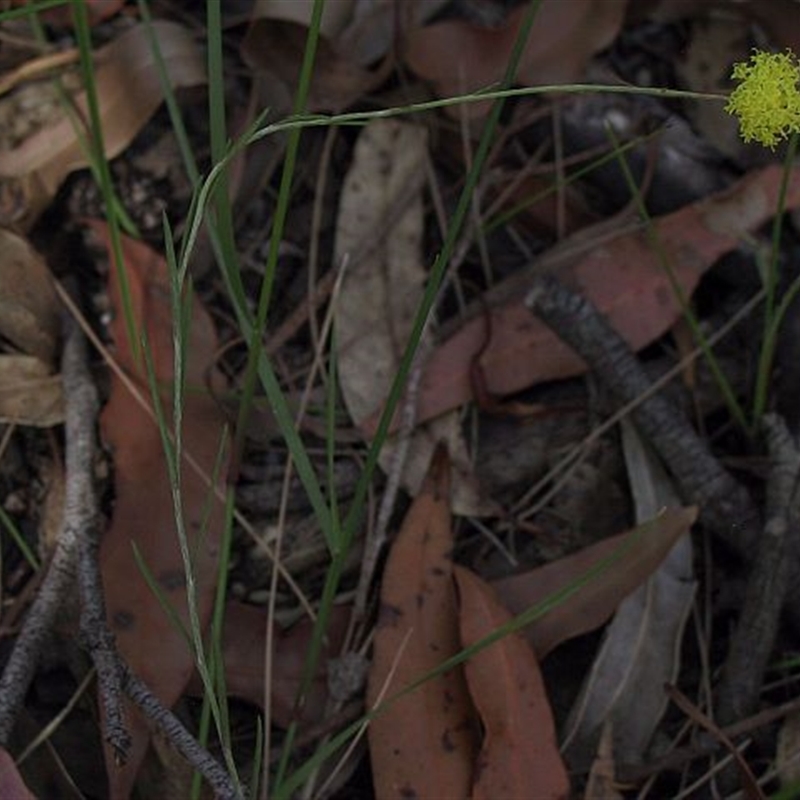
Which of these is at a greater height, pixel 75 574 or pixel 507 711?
pixel 75 574

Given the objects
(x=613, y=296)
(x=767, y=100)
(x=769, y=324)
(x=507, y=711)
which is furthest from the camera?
(x=613, y=296)

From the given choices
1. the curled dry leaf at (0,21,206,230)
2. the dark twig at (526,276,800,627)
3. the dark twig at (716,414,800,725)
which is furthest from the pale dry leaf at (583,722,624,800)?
the curled dry leaf at (0,21,206,230)

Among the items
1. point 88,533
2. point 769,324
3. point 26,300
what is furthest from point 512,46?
point 88,533

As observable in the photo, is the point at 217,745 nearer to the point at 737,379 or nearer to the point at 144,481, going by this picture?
the point at 144,481

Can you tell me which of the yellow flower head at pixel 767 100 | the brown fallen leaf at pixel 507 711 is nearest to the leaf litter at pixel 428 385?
the brown fallen leaf at pixel 507 711

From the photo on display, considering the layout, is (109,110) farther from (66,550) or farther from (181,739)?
(181,739)

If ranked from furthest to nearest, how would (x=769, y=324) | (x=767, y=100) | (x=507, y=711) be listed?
→ (x=769, y=324), (x=507, y=711), (x=767, y=100)

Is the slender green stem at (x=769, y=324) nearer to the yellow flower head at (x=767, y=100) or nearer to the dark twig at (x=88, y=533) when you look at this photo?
the yellow flower head at (x=767, y=100)

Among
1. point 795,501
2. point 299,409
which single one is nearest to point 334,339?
point 299,409
